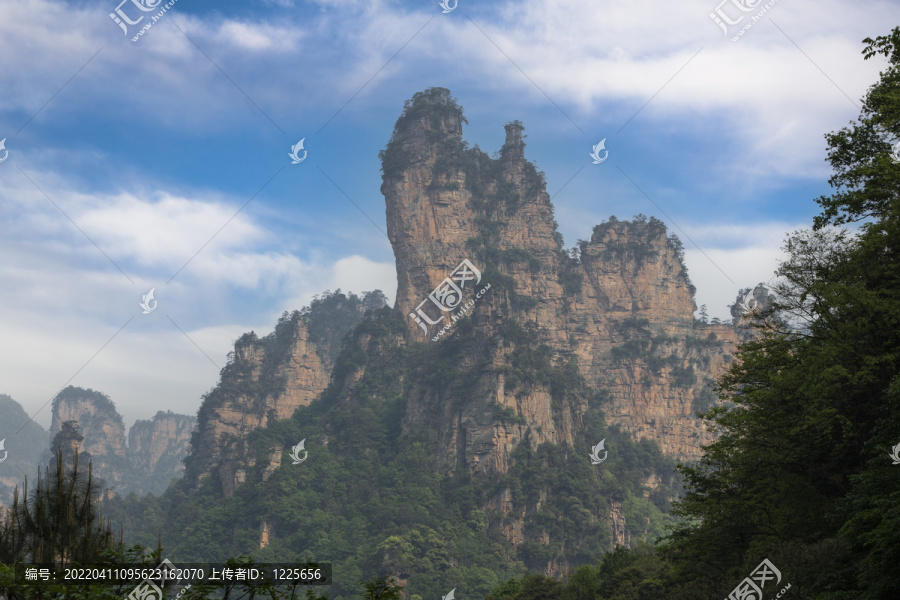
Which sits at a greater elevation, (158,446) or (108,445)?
(158,446)

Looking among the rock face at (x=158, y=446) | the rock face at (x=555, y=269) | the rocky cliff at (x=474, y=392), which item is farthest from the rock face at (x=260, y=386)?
the rock face at (x=158, y=446)

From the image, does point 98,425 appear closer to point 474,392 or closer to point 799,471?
point 474,392

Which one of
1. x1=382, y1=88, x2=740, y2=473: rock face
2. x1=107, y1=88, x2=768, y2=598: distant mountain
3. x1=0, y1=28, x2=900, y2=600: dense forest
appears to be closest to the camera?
x1=0, y1=28, x2=900, y2=600: dense forest

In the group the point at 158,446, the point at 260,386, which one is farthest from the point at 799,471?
the point at 158,446

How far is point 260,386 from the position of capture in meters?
98.6

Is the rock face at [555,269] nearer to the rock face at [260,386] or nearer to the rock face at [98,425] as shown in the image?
the rock face at [260,386]

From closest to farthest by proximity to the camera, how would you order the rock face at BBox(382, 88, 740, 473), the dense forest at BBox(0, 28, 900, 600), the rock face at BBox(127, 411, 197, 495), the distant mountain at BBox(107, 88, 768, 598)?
the dense forest at BBox(0, 28, 900, 600)
the distant mountain at BBox(107, 88, 768, 598)
the rock face at BBox(382, 88, 740, 473)
the rock face at BBox(127, 411, 197, 495)

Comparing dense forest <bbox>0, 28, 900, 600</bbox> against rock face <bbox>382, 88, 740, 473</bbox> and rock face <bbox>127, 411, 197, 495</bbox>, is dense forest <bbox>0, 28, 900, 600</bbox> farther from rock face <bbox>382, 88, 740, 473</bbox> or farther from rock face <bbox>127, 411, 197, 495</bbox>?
rock face <bbox>127, 411, 197, 495</bbox>

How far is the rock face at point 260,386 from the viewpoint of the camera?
9512 cm

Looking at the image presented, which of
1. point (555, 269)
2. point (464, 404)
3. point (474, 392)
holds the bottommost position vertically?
point (464, 404)

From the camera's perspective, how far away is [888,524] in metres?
14.0

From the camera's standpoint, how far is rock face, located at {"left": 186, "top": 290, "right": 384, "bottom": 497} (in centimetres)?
9512

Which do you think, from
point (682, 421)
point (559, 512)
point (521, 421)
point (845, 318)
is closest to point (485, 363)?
Answer: point (521, 421)

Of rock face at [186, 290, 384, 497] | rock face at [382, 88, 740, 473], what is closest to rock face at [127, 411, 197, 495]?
rock face at [186, 290, 384, 497]
